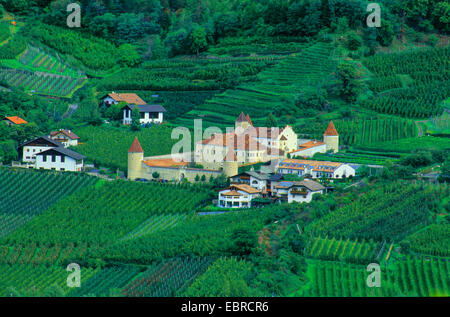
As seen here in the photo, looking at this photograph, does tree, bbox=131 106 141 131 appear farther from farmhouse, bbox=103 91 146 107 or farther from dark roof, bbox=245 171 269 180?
dark roof, bbox=245 171 269 180

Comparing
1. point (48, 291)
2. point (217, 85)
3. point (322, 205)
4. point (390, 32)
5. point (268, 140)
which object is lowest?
point (48, 291)

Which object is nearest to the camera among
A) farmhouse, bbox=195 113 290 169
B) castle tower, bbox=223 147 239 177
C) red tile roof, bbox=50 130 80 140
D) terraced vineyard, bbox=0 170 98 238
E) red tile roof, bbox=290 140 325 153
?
terraced vineyard, bbox=0 170 98 238

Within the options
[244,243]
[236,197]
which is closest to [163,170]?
[236,197]

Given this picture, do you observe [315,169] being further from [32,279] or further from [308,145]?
[32,279]

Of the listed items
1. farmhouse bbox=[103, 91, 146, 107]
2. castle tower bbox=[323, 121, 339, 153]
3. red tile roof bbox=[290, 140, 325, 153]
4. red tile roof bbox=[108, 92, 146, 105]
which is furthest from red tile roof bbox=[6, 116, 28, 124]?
castle tower bbox=[323, 121, 339, 153]

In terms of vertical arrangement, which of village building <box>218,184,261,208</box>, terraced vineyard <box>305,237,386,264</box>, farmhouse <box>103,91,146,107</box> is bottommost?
terraced vineyard <box>305,237,386,264</box>
